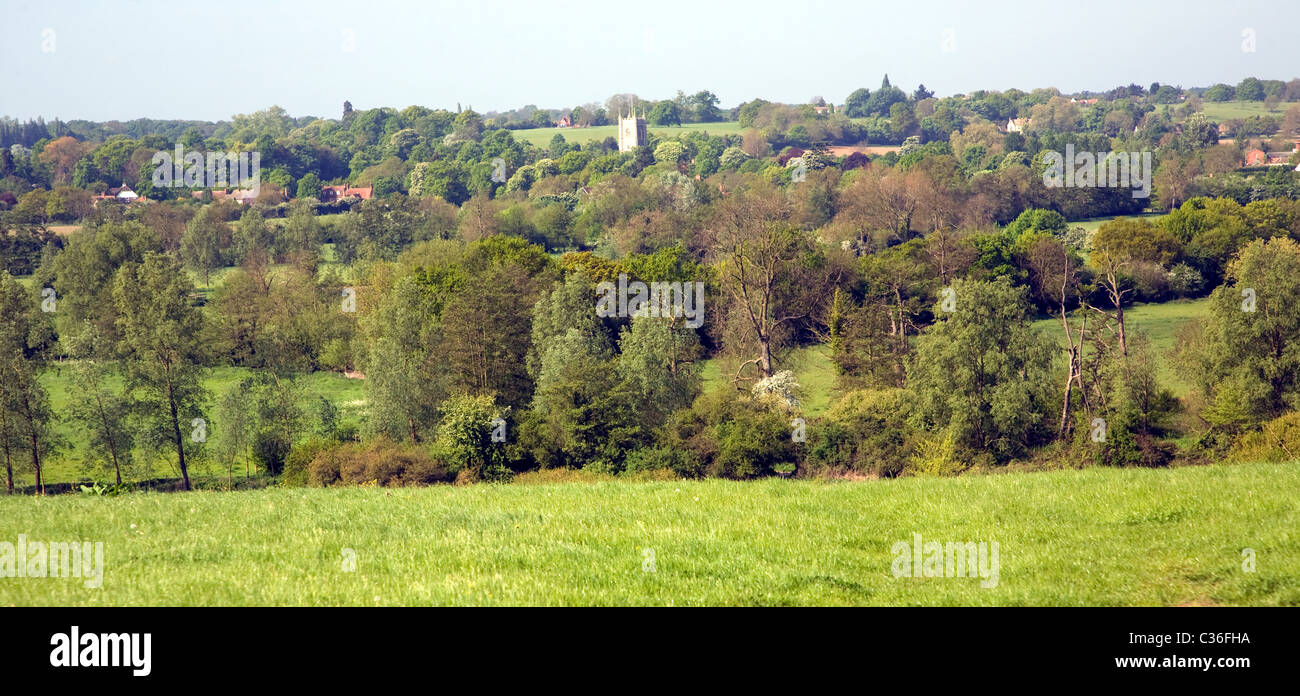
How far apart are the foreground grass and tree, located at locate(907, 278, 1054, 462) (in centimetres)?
2947

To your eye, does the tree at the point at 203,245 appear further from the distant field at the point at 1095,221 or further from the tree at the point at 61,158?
the distant field at the point at 1095,221

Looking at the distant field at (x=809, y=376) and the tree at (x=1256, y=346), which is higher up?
the tree at (x=1256, y=346)

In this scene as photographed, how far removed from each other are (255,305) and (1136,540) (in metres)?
75.6

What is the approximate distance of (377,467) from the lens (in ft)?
137

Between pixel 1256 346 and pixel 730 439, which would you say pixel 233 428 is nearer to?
pixel 730 439

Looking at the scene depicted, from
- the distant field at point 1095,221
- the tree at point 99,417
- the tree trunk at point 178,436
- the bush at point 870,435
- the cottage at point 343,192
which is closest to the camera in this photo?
the bush at point 870,435

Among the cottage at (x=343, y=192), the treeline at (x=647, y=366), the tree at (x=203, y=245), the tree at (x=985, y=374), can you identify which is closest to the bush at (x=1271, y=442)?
the treeline at (x=647, y=366)

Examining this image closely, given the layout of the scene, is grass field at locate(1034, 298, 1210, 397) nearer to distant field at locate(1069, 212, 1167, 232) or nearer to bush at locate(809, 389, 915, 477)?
bush at locate(809, 389, 915, 477)

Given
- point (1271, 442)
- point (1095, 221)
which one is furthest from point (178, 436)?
point (1095, 221)

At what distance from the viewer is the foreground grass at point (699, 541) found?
11.2m

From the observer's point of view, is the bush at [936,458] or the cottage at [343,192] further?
the cottage at [343,192]

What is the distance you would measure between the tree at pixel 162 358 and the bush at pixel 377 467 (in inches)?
467

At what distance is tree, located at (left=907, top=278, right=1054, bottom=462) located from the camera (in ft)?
157

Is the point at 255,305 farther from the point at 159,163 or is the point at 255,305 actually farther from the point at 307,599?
the point at 159,163
